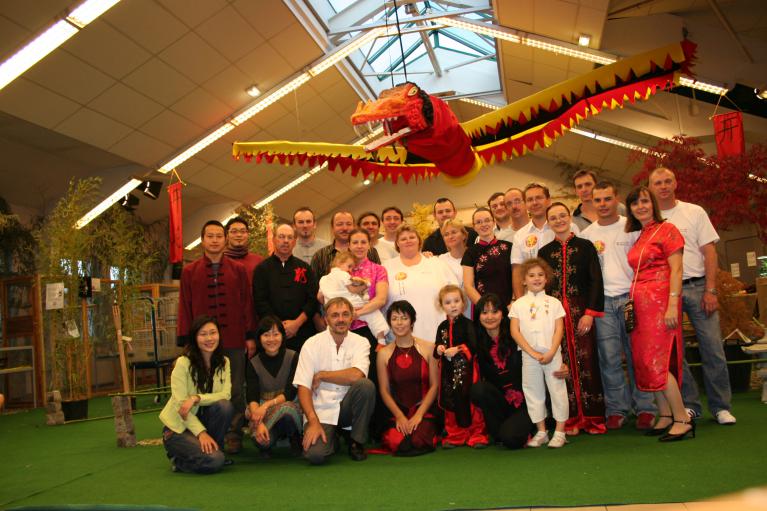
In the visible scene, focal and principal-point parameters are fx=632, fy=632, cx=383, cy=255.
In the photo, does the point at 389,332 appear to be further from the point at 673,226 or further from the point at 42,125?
the point at 42,125

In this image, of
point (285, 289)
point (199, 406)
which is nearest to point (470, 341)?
point (285, 289)

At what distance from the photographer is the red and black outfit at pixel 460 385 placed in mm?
3691

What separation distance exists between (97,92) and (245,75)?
2.02 m

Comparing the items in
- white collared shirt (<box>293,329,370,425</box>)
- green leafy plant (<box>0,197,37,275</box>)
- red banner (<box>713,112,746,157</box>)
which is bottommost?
white collared shirt (<box>293,329,370,425</box>)

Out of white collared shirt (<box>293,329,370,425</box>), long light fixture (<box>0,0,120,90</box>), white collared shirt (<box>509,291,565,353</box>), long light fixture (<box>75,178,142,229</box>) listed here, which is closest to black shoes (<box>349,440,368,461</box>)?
white collared shirt (<box>293,329,370,425</box>)

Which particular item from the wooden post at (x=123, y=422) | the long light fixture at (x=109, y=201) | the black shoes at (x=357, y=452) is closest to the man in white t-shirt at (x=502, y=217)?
the black shoes at (x=357, y=452)

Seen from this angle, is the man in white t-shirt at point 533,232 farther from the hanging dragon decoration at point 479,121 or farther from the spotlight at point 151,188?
the spotlight at point 151,188

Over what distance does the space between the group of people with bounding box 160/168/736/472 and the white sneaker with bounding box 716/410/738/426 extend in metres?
0.01

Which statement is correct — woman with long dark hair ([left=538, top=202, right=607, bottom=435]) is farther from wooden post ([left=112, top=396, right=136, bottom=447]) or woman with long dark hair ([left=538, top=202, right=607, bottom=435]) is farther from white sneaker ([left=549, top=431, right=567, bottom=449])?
wooden post ([left=112, top=396, right=136, bottom=447])

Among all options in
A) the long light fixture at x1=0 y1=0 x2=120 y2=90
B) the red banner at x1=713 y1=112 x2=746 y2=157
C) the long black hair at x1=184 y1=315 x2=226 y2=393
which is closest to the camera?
the long black hair at x1=184 y1=315 x2=226 y2=393

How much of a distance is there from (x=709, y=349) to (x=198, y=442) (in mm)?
2954

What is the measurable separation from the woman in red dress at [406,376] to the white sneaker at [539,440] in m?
0.55

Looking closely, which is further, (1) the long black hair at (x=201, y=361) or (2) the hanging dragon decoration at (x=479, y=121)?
(1) the long black hair at (x=201, y=361)

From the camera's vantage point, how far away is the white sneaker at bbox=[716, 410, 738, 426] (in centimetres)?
359
